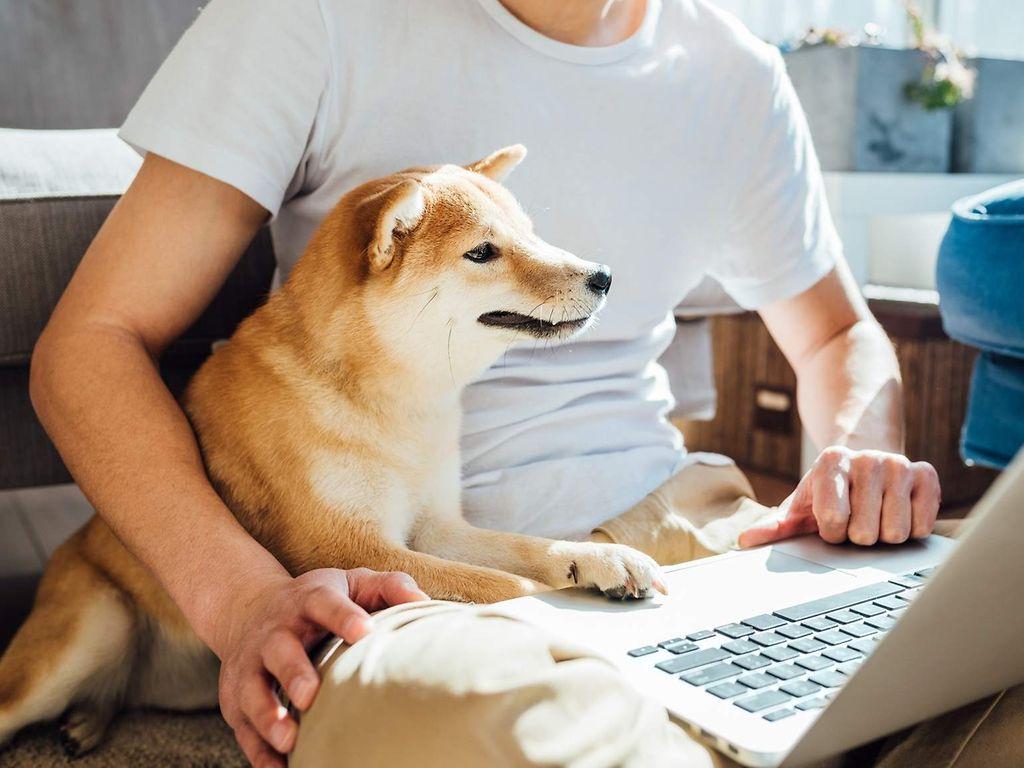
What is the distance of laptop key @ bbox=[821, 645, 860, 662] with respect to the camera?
1.86ft

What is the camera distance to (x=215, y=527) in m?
0.73

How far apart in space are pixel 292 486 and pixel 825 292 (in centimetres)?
66

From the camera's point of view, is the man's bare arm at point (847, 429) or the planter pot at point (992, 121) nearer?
the man's bare arm at point (847, 429)

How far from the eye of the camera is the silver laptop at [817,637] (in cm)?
44

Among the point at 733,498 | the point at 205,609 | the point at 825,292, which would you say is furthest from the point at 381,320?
the point at 825,292

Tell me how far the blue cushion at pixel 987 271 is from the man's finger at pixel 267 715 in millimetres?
995

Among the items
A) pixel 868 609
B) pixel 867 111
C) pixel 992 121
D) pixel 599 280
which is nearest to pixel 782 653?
pixel 868 609

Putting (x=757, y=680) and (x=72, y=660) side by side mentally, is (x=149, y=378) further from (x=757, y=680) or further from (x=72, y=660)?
(x=757, y=680)

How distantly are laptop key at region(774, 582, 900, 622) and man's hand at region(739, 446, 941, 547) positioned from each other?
104mm

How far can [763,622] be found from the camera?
0.61 metres

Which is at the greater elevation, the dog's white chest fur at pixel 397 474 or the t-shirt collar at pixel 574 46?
the t-shirt collar at pixel 574 46

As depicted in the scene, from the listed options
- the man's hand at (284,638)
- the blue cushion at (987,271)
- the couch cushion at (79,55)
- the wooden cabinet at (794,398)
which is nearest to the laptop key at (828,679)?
the man's hand at (284,638)

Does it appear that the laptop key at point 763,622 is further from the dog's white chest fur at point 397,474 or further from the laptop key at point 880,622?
the dog's white chest fur at point 397,474

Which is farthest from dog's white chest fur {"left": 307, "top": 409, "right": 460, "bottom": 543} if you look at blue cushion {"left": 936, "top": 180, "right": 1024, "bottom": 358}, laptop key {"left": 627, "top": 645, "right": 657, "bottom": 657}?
blue cushion {"left": 936, "top": 180, "right": 1024, "bottom": 358}
